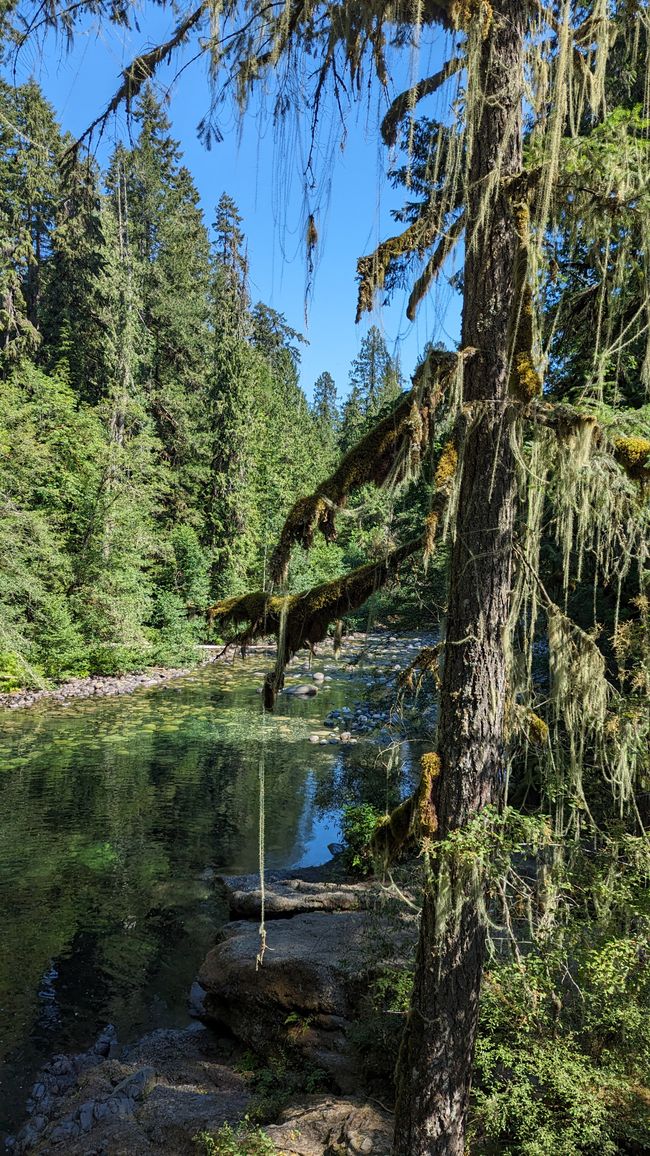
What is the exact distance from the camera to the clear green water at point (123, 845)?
686 cm

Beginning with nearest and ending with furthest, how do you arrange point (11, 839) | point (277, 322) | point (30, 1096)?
1. point (277, 322)
2. point (30, 1096)
3. point (11, 839)

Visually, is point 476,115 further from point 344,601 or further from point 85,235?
point 85,235

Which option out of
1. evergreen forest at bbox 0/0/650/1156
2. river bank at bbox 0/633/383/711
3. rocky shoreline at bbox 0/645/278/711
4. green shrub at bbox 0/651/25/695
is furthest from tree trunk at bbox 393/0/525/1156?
green shrub at bbox 0/651/25/695

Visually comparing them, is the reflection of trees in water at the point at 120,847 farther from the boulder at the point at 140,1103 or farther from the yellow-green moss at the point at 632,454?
the yellow-green moss at the point at 632,454

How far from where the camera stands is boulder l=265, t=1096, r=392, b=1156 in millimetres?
4082

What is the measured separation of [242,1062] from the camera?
19.1 feet

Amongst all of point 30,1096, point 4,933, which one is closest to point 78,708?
point 4,933

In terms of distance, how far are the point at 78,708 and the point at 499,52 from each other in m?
17.4

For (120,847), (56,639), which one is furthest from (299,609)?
(56,639)

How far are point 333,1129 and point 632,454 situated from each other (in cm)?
444

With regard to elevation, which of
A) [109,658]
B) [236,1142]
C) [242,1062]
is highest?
[109,658]

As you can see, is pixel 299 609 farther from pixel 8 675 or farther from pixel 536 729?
pixel 8 675

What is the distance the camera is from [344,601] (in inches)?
139

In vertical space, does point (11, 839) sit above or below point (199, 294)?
below
